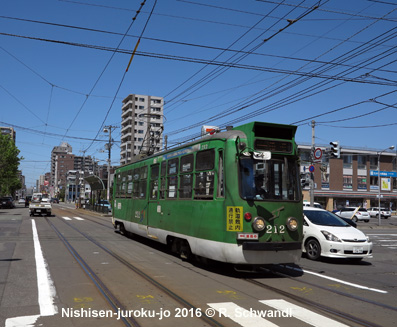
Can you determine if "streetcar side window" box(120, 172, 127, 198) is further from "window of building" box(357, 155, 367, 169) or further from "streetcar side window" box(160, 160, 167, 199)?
"window of building" box(357, 155, 367, 169)

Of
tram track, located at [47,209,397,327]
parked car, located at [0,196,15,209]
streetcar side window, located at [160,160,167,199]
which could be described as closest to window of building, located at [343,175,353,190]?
parked car, located at [0,196,15,209]

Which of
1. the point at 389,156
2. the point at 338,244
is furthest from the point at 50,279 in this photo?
the point at 389,156

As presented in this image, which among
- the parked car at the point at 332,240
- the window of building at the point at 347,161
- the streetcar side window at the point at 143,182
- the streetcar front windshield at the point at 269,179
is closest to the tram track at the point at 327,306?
the streetcar front windshield at the point at 269,179

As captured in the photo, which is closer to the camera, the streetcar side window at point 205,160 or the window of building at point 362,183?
the streetcar side window at point 205,160

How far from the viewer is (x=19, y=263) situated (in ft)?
31.5

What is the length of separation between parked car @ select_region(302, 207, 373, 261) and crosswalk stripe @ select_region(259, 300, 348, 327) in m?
5.12

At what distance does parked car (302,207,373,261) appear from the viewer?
35.6 feet

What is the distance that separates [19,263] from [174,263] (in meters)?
3.90

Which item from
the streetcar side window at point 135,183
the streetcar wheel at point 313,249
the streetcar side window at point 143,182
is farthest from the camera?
the streetcar side window at point 135,183

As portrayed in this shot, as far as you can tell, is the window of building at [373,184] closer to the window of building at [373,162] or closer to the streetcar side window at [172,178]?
the window of building at [373,162]

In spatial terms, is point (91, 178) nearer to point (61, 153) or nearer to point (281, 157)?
point (281, 157)

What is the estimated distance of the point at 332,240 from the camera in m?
11.0

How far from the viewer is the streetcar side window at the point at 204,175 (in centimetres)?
892

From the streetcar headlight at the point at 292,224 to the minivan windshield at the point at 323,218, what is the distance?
3.56 metres
